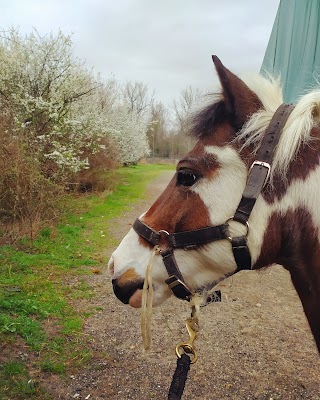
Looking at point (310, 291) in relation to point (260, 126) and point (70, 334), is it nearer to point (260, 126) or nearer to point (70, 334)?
point (260, 126)

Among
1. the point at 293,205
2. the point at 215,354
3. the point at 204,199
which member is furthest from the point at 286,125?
the point at 215,354

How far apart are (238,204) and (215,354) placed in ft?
9.68

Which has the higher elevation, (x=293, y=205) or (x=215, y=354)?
(x=293, y=205)

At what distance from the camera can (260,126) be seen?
60.4 inches

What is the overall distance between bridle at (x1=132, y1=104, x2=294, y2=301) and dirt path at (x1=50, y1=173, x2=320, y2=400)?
2.10m

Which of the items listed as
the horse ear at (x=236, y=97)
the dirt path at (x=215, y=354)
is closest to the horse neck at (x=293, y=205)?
the horse ear at (x=236, y=97)

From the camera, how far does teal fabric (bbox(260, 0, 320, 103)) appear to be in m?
3.35

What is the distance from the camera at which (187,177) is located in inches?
64.7

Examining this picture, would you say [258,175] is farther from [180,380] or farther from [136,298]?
[180,380]

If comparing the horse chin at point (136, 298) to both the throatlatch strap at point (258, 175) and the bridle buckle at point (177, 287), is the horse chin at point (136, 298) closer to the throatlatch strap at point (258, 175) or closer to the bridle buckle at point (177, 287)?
the bridle buckle at point (177, 287)

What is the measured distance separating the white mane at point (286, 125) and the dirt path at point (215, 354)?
8.72ft

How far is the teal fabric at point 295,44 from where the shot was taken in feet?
11.0

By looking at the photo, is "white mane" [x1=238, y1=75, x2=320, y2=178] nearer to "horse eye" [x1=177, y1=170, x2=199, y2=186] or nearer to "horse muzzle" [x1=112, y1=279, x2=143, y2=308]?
"horse eye" [x1=177, y1=170, x2=199, y2=186]

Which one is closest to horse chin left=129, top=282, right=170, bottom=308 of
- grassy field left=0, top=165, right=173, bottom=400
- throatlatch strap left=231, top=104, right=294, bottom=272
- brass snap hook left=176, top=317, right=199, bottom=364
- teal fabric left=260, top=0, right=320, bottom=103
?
brass snap hook left=176, top=317, right=199, bottom=364
